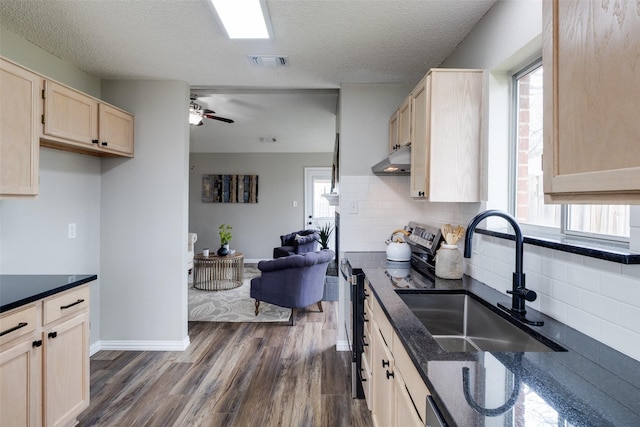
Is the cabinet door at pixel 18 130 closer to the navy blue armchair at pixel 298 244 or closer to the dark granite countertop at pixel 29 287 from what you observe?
the dark granite countertop at pixel 29 287

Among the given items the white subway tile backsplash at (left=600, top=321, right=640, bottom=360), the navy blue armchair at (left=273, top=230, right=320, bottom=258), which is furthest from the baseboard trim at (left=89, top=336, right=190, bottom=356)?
the white subway tile backsplash at (left=600, top=321, right=640, bottom=360)

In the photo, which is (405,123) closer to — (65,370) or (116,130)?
(116,130)

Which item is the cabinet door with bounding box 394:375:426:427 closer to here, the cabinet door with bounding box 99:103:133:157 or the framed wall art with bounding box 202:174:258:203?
the cabinet door with bounding box 99:103:133:157

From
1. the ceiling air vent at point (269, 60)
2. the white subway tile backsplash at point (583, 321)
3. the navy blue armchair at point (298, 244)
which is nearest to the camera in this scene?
the white subway tile backsplash at point (583, 321)

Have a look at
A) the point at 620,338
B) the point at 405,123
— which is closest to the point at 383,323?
the point at 620,338

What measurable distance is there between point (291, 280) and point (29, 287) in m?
2.23

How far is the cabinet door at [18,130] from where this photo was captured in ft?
5.86

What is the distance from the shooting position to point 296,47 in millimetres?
2387

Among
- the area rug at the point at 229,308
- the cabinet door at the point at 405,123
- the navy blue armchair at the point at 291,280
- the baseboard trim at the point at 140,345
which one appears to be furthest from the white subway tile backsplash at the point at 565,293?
the area rug at the point at 229,308

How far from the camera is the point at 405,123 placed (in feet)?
8.18

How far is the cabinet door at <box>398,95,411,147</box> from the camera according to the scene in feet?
7.79

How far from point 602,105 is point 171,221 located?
3.05m

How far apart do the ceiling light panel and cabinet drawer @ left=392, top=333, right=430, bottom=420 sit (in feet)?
5.95

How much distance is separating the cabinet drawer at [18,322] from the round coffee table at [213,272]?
11.0 ft
